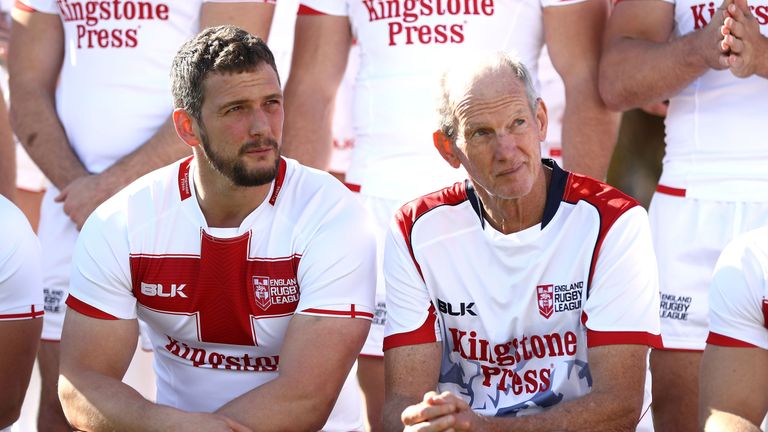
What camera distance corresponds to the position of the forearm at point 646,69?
4.52 metres

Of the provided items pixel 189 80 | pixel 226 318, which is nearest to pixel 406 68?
pixel 189 80

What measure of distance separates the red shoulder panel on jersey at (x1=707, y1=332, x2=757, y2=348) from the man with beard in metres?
1.05

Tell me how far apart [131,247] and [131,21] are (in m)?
1.22

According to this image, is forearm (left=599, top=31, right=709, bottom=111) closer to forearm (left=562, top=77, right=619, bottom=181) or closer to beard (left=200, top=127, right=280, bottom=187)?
forearm (left=562, top=77, right=619, bottom=181)

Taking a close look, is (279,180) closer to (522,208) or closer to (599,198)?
(522,208)

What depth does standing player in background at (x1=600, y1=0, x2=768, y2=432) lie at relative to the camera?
452cm

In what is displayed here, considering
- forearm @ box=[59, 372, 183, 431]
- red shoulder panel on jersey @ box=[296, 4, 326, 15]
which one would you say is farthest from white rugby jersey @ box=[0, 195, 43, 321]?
red shoulder panel on jersey @ box=[296, 4, 326, 15]

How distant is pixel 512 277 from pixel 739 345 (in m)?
0.69

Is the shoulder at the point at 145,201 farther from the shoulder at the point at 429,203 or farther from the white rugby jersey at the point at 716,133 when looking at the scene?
the white rugby jersey at the point at 716,133

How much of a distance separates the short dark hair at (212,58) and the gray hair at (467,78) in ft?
1.91

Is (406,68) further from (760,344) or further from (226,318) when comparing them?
(760,344)

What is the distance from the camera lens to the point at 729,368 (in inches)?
150

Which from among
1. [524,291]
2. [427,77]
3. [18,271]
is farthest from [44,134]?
[524,291]

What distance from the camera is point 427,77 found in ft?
15.9
